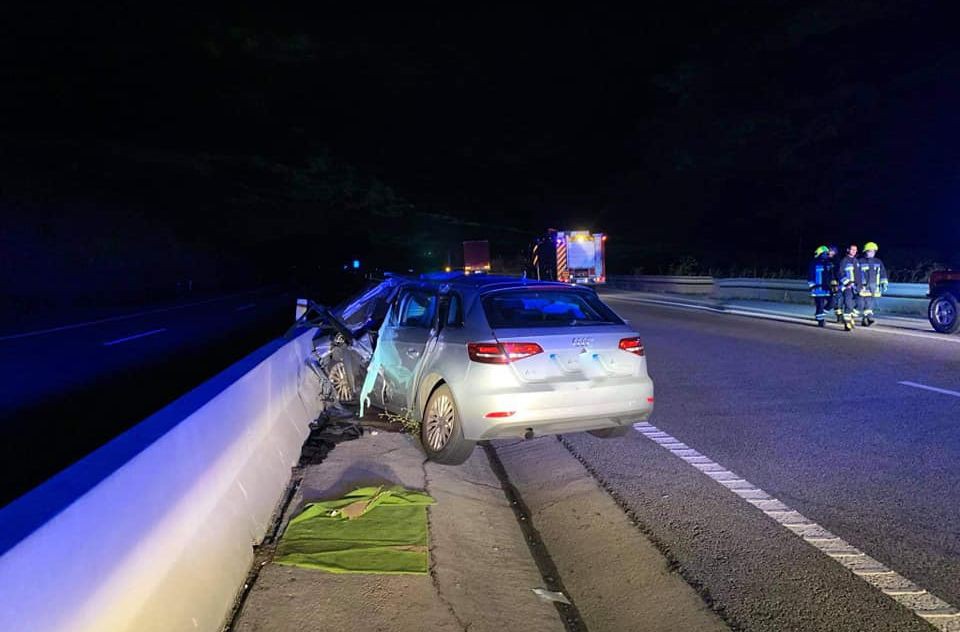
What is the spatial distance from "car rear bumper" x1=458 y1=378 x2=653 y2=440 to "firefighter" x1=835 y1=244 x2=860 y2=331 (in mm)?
11446

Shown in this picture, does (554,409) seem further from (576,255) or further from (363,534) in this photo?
(576,255)

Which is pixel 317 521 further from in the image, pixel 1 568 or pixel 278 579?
pixel 1 568

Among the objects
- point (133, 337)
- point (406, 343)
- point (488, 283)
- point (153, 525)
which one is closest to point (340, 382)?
point (406, 343)

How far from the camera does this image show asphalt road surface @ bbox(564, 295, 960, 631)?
354 cm

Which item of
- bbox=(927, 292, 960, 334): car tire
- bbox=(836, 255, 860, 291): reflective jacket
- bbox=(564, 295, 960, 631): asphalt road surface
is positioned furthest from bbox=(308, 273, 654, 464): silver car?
bbox=(836, 255, 860, 291): reflective jacket

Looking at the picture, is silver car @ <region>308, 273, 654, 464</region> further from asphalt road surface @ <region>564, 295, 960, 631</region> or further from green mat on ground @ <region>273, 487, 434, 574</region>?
green mat on ground @ <region>273, 487, 434, 574</region>

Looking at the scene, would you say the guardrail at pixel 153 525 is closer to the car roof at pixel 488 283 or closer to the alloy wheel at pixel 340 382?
the car roof at pixel 488 283

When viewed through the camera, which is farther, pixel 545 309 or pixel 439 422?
pixel 545 309

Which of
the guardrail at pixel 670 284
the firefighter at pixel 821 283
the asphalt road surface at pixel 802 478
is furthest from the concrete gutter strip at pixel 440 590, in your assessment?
the guardrail at pixel 670 284

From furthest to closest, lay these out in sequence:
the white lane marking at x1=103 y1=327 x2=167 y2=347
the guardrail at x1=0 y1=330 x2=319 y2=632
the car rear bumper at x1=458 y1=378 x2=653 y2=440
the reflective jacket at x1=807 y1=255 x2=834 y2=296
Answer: the reflective jacket at x1=807 y1=255 x2=834 y2=296 → the white lane marking at x1=103 y1=327 x2=167 y2=347 → the car rear bumper at x1=458 y1=378 x2=653 y2=440 → the guardrail at x1=0 y1=330 x2=319 y2=632

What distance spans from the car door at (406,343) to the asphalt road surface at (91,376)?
2.86 meters

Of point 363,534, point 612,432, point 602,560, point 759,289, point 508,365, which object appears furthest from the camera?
point 759,289

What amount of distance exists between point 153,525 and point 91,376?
913 cm

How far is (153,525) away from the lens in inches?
110
